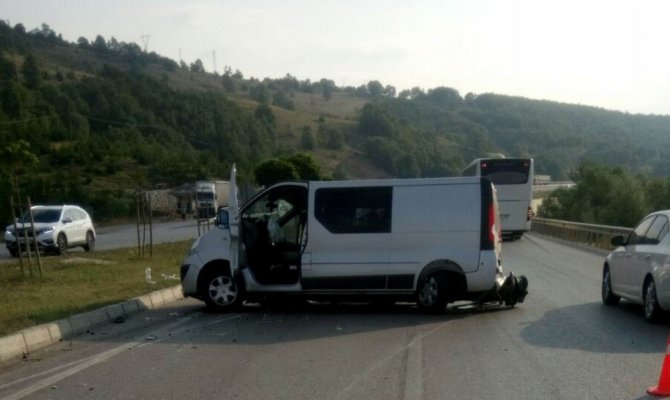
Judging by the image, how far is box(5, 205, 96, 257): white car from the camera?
91.1 feet

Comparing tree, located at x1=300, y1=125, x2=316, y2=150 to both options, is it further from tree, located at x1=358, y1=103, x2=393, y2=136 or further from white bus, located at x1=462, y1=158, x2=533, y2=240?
white bus, located at x1=462, y1=158, x2=533, y2=240

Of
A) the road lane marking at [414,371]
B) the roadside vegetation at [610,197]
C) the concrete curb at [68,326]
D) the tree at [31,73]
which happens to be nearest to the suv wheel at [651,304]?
the road lane marking at [414,371]

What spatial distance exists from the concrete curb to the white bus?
25.3 meters

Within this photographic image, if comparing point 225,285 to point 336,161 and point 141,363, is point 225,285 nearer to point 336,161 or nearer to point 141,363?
point 141,363

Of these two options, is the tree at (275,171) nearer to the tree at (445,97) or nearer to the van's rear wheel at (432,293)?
the van's rear wheel at (432,293)

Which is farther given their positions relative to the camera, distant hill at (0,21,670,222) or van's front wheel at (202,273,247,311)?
distant hill at (0,21,670,222)

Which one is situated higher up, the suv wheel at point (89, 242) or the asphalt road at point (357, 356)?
the asphalt road at point (357, 356)

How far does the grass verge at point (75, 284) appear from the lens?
486 inches

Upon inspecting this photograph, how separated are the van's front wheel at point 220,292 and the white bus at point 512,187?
2590 centimetres

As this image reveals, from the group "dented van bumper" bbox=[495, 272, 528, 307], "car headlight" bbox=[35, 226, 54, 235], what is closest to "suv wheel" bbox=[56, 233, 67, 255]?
"car headlight" bbox=[35, 226, 54, 235]

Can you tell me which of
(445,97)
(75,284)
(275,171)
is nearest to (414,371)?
(75,284)

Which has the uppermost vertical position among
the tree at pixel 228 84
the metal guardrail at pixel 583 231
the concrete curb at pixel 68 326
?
the tree at pixel 228 84

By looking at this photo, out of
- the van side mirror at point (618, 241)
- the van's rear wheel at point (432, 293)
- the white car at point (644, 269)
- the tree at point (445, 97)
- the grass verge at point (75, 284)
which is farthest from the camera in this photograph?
the tree at point (445, 97)

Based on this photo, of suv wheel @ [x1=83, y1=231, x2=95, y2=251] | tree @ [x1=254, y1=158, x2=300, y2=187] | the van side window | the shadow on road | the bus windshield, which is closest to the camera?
the shadow on road
